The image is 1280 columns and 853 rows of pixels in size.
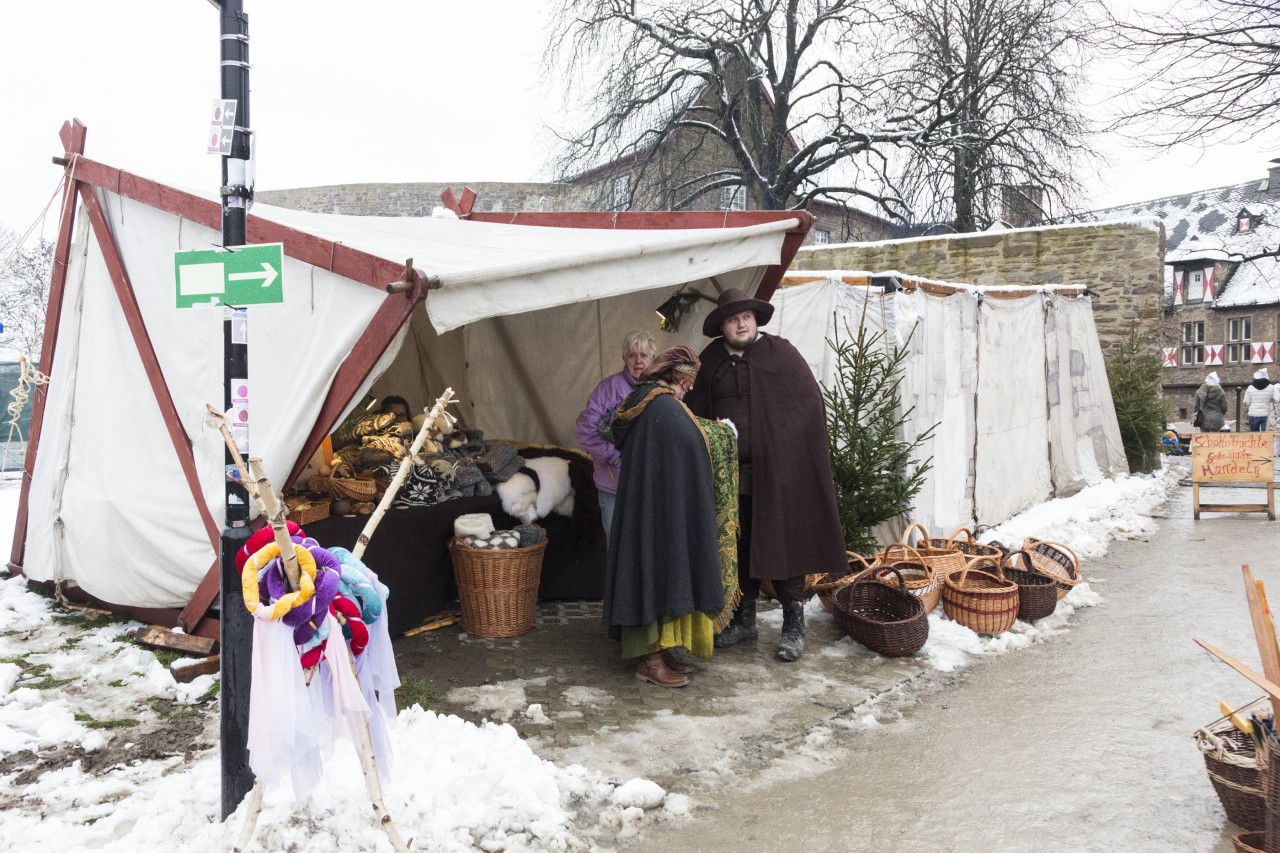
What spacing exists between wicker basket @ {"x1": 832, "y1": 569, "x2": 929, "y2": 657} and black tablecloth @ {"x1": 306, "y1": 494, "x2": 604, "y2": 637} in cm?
162

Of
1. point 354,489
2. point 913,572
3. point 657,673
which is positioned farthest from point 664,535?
point 913,572

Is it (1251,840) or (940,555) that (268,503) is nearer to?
(1251,840)

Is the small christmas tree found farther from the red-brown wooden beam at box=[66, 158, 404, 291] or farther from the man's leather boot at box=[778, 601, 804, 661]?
the red-brown wooden beam at box=[66, 158, 404, 291]

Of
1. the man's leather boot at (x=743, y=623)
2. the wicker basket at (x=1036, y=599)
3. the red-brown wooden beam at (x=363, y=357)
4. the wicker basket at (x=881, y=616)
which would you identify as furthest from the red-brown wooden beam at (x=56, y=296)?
the wicker basket at (x=1036, y=599)

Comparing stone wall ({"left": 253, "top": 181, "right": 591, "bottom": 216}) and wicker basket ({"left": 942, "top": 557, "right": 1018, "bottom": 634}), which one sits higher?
stone wall ({"left": 253, "top": 181, "right": 591, "bottom": 216})

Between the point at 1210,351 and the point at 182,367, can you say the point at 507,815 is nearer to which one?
the point at 182,367

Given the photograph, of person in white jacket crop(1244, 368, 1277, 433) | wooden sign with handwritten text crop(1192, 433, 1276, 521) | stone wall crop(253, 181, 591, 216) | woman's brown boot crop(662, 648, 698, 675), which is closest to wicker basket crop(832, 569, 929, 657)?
woman's brown boot crop(662, 648, 698, 675)

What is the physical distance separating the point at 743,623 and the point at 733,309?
1697 millimetres

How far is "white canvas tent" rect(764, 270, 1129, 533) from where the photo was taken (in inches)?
253

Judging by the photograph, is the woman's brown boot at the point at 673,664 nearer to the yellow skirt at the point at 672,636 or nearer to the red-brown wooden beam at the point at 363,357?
the yellow skirt at the point at 672,636

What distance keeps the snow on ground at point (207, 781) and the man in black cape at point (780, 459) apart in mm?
899

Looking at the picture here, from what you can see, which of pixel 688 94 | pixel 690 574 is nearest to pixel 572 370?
pixel 690 574

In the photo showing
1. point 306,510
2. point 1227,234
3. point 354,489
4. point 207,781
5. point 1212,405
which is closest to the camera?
point 207,781

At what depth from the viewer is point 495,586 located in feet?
16.1
